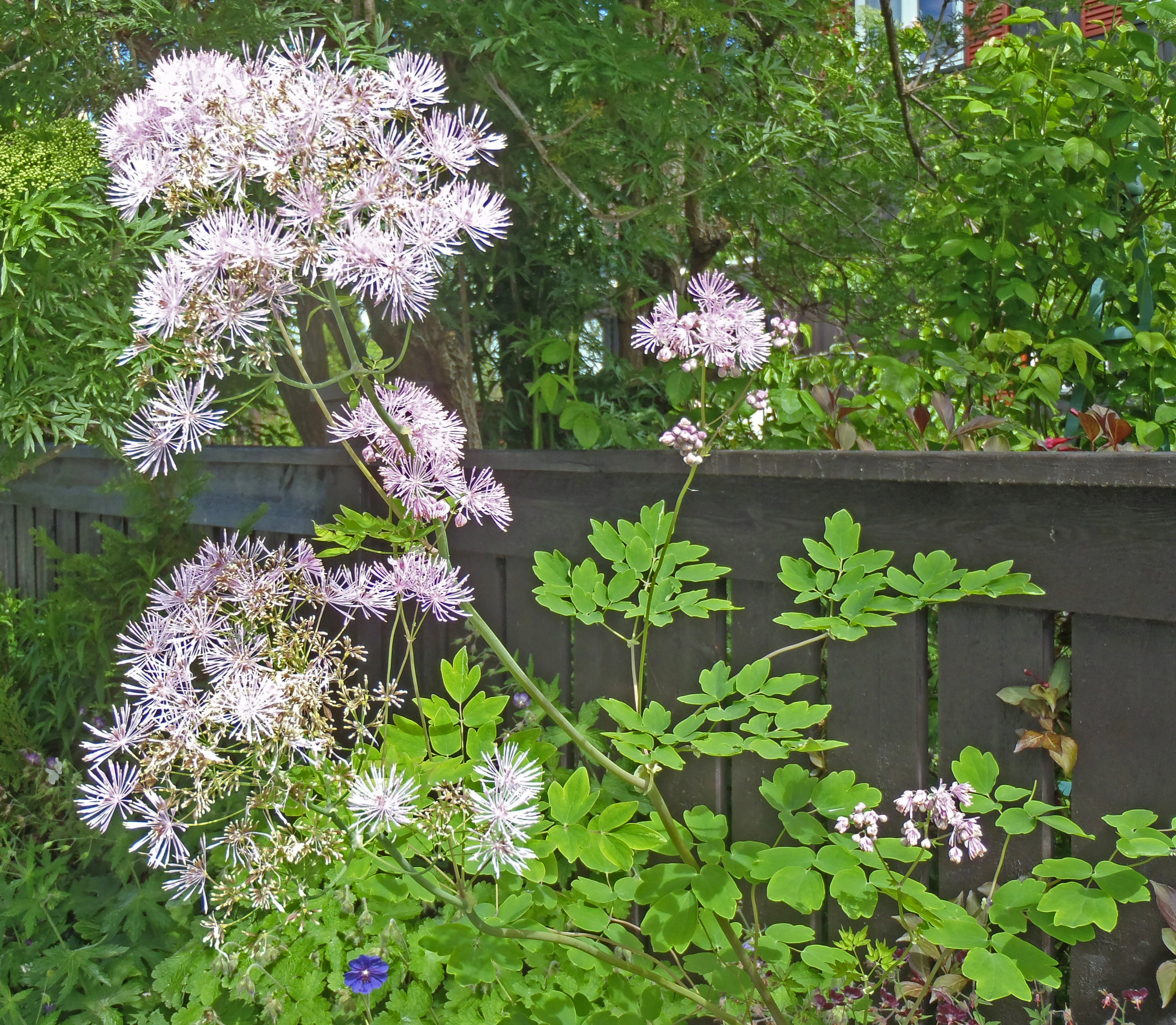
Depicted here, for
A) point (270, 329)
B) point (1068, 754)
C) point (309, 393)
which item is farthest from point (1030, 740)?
point (309, 393)

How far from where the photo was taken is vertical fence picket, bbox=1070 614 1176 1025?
1.38 meters

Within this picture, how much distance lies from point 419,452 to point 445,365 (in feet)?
5.34

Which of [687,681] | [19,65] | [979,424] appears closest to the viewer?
[979,424]

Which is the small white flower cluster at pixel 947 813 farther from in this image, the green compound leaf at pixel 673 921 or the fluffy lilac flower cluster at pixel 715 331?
the fluffy lilac flower cluster at pixel 715 331

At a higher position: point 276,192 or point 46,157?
point 46,157

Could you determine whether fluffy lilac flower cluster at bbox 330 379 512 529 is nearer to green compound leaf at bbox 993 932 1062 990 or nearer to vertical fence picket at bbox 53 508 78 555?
green compound leaf at bbox 993 932 1062 990

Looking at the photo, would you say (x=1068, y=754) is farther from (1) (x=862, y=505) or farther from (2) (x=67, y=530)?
(2) (x=67, y=530)

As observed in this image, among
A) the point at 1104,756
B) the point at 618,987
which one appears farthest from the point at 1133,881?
the point at 618,987

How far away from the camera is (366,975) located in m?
1.60

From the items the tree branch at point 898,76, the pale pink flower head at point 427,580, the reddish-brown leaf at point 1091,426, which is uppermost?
the tree branch at point 898,76

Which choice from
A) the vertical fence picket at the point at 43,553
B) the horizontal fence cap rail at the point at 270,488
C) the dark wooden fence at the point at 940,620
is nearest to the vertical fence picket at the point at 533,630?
the dark wooden fence at the point at 940,620

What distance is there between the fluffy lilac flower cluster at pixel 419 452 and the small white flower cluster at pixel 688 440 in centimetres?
27

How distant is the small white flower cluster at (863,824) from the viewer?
1.21m

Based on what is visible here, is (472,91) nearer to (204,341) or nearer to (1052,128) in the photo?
(1052,128)
